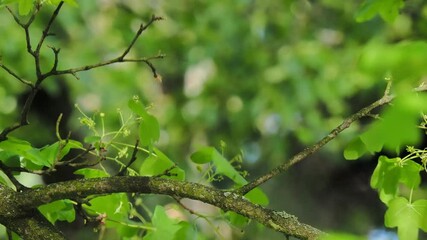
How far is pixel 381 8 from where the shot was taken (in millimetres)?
751

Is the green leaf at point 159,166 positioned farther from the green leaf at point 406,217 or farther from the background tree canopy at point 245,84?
the background tree canopy at point 245,84

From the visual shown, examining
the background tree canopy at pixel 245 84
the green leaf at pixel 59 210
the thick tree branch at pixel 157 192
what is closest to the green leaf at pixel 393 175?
the thick tree branch at pixel 157 192

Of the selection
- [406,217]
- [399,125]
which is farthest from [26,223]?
[399,125]

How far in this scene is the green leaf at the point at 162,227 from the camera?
0.71m

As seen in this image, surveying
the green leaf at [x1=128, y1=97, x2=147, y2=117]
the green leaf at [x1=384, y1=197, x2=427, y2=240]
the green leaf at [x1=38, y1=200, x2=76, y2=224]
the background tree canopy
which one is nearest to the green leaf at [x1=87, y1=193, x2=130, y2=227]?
the green leaf at [x1=38, y1=200, x2=76, y2=224]

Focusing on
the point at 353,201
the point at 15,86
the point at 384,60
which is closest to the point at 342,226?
the point at 353,201

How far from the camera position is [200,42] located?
2807mm

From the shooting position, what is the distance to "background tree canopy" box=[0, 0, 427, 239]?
2621 mm

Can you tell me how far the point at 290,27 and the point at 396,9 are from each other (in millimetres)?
2114

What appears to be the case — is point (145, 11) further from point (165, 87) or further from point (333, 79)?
point (333, 79)

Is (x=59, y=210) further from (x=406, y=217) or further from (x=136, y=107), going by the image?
(x=406, y=217)

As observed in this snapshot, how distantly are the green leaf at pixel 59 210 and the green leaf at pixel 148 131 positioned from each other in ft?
0.31

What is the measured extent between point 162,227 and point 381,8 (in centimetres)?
28

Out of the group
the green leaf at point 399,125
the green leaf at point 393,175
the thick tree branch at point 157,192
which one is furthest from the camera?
the green leaf at point 393,175
